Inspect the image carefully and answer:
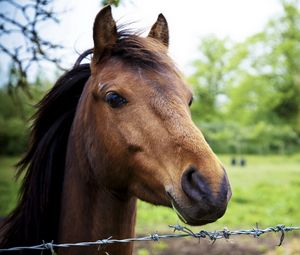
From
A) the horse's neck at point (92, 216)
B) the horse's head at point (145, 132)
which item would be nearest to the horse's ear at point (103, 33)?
the horse's head at point (145, 132)

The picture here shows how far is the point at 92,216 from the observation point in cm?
199

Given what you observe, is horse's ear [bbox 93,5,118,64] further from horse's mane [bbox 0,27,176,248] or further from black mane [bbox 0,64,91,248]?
black mane [bbox 0,64,91,248]

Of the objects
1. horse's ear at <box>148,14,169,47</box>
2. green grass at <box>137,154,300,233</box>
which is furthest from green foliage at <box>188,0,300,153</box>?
horse's ear at <box>148,14,169,47</box>

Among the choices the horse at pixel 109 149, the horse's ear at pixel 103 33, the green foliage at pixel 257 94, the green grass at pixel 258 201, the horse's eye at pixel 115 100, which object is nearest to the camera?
the horse at pixel 109 149

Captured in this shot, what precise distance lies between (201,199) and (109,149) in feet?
1.87

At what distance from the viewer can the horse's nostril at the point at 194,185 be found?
4.81ft

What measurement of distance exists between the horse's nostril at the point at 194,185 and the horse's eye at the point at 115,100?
0.50 metres

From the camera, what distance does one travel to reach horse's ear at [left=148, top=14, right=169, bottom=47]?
7.75 ft

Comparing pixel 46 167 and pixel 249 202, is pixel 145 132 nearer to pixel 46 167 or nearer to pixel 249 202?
pixel 46 167

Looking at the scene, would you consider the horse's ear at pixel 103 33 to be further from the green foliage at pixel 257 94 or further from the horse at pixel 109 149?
the green foliage at pixel 257 94

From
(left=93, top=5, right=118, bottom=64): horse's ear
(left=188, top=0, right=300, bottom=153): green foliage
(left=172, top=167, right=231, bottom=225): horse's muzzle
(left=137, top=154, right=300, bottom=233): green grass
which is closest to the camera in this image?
(left=172, top=167, right=231, bottom=225): horse's muzzle

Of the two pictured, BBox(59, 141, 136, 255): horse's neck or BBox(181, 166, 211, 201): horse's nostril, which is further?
BBox(59, 141, 136, 255): horse's neck

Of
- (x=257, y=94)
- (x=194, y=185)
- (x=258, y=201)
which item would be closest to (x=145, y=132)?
(x=194, y=185)

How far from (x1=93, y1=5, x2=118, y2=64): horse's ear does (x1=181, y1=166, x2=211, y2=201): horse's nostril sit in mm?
837
